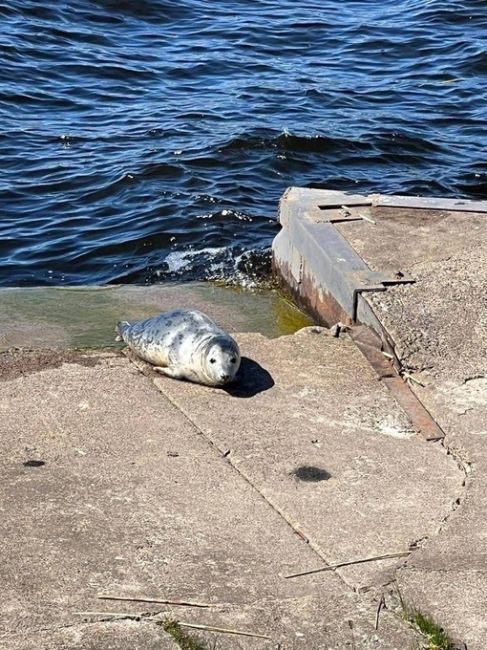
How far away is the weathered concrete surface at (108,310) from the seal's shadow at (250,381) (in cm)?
124

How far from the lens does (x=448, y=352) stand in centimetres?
589

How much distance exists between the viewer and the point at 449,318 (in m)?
6.12

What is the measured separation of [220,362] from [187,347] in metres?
0.24

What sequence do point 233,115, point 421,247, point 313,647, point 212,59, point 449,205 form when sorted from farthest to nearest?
point 212,59, point 233,115, point 449,205, point 421,247, point 313,647

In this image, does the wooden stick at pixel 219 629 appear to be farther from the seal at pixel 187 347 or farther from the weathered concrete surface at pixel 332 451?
the seal at pixel 187 347

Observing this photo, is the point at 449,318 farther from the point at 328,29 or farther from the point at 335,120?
the point at 328,29

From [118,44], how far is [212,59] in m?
1.48

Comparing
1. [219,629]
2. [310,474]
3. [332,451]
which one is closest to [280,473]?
[310,474]

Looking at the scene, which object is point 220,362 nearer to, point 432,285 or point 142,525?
point 142,525

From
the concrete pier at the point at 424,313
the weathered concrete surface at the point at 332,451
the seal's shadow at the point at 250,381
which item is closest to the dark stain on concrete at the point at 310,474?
the weathered concrete surface at the point at 332,451

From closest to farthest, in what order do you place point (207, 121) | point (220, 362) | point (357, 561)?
point (357, 561) < point (220, 362) < point (207, 121)

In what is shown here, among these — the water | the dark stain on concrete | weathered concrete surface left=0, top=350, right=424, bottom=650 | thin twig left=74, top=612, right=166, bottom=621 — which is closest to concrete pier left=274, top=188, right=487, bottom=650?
weathered concrete surface left=0, top=350, right=424, bottom=650

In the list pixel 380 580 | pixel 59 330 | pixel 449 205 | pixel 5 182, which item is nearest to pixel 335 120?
pixel 5 182

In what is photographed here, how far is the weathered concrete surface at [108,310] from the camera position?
6.98 m
